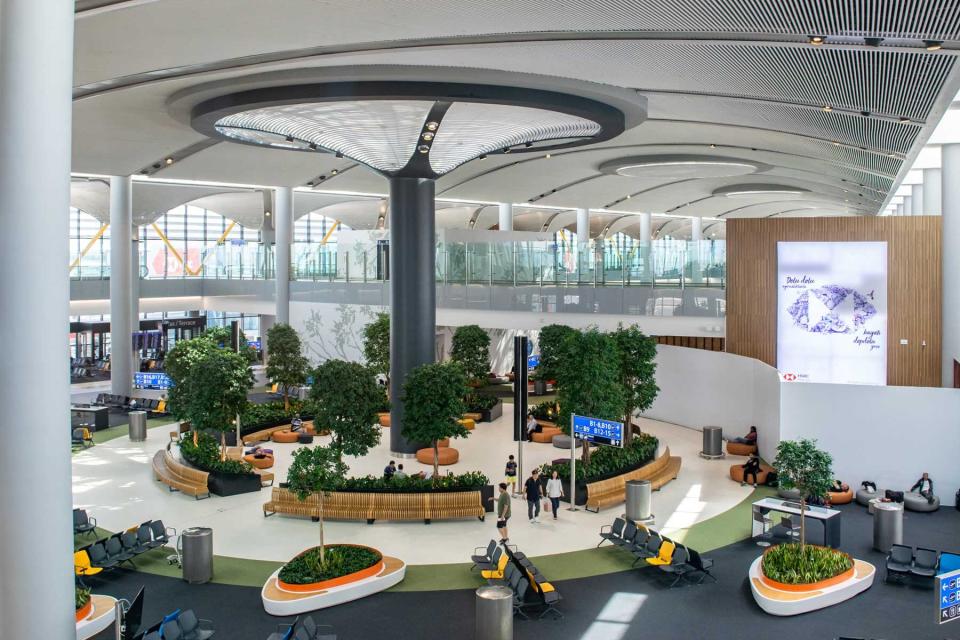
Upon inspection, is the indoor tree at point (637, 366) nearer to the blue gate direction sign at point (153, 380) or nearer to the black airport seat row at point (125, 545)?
the black airport seat row at point (125, 545)

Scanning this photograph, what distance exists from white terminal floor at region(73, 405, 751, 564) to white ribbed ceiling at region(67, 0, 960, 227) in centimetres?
814

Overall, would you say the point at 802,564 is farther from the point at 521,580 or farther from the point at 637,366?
the point at 637,366

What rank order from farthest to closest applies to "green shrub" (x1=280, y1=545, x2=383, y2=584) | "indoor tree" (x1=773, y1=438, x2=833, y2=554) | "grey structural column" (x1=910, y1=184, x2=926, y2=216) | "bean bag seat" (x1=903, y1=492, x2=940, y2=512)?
"grey structural column" (x1=910, y1=184, x2=926, y2=216), "bean bag seat" (x1=903, y1=492, x2=940, y2=512), "indoor tree" (x1=773, y1=438, x2=833, y2=554), "green shrub" (x1=280, y1=545, x2=383, y2=584)

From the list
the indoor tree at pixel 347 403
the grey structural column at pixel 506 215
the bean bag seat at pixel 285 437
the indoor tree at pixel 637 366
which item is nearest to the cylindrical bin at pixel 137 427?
the bean bag seat at pixel 285 437

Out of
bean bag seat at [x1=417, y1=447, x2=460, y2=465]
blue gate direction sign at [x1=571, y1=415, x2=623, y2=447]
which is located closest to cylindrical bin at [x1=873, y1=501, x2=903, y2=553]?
blue gate direction sign at [x1=571, y1=415, x2=623, y2=447]

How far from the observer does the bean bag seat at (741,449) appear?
859 inches

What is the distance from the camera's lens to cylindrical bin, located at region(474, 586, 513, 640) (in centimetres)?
1046

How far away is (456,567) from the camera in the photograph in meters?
13.9

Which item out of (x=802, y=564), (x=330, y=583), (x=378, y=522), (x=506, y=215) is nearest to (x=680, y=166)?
(x=506, y=215)

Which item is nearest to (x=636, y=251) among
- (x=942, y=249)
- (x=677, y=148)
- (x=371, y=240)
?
(x=677, y=148)

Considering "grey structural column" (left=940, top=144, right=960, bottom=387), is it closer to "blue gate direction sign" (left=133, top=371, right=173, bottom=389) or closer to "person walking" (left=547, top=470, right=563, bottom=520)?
"person walking" (left=547, top=470, right=563, bottom=520)

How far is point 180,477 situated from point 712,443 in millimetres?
13073

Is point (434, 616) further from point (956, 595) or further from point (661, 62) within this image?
point (661, 62)

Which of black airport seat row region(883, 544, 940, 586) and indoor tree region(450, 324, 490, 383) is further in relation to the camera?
indoor tree region(450, 324, 490, 383)
